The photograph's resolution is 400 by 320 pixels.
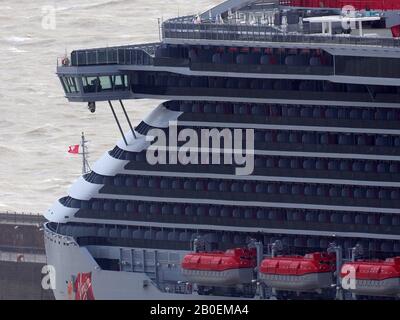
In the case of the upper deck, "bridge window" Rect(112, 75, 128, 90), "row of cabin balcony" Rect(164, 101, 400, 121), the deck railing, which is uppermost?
the upper deck

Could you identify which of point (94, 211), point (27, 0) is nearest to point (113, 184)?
point (94, 211)

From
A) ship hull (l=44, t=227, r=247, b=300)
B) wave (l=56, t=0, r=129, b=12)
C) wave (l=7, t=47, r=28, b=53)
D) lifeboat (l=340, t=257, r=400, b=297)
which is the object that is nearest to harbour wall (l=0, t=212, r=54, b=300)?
ship hull (l=44, t=227, r=247, b=300)

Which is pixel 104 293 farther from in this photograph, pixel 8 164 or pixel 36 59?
pixel 36 59

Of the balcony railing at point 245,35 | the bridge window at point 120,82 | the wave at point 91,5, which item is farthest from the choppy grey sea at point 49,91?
the balcony railing at point 245,35

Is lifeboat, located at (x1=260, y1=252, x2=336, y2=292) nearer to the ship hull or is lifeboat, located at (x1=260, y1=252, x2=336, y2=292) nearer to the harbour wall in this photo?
the ship hull

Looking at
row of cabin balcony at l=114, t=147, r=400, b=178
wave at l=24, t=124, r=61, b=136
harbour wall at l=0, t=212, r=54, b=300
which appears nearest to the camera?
row of cabin balcony at l=114, t=147, r=400, b=178

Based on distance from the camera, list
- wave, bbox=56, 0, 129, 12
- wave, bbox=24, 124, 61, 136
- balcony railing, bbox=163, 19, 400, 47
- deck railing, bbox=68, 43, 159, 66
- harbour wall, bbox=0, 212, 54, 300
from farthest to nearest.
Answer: wave, bbox=56, 0, 129, 12 < wave, bbox=24, 124, 61, 136 < harbour wall, bbox=0, 212, 54, 300 < deck railing, bbox=68, 43, 159, 66 < balcony railing, bbox=163, 19, 400, 47
